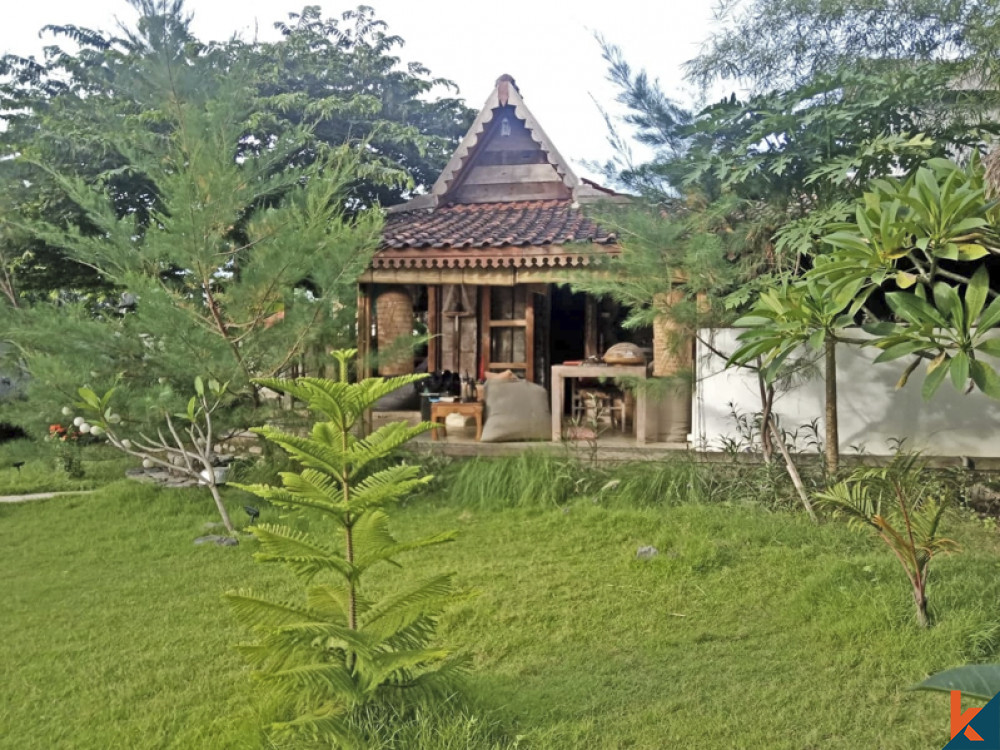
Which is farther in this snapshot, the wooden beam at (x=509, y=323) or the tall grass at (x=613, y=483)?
the wooden beam at (x=509, y=323)

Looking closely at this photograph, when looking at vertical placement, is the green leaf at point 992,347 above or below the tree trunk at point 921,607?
above

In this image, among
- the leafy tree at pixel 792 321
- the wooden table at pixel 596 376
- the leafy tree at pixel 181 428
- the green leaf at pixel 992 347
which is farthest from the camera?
the wooden table at pixel 596 376

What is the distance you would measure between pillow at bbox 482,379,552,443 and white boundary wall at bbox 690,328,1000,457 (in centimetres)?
179

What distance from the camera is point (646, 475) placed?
7.02m

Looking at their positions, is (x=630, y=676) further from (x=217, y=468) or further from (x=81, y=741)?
(x=217, y=468)

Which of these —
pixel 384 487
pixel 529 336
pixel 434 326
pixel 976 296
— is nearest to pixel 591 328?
pixel 529 336

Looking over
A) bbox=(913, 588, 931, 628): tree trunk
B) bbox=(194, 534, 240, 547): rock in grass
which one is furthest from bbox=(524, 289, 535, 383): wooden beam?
bbox=(913, 588, 931, 628): tree trunk

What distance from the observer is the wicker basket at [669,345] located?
7.03m

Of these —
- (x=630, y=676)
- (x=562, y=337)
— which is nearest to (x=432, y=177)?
(x=562, y=337)

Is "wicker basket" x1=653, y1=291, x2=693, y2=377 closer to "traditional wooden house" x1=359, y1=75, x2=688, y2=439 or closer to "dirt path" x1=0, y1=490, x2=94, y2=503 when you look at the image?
"traditional wooden house" x1=359, y1=75, x2=688, y2=439

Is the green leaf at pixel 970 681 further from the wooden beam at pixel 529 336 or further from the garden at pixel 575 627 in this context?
the wooden beam at pixel 529 336

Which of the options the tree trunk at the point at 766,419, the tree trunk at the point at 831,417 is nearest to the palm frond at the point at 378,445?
the tree trunk at the point at 766,419

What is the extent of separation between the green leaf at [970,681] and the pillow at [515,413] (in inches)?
284

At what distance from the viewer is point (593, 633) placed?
416cm
